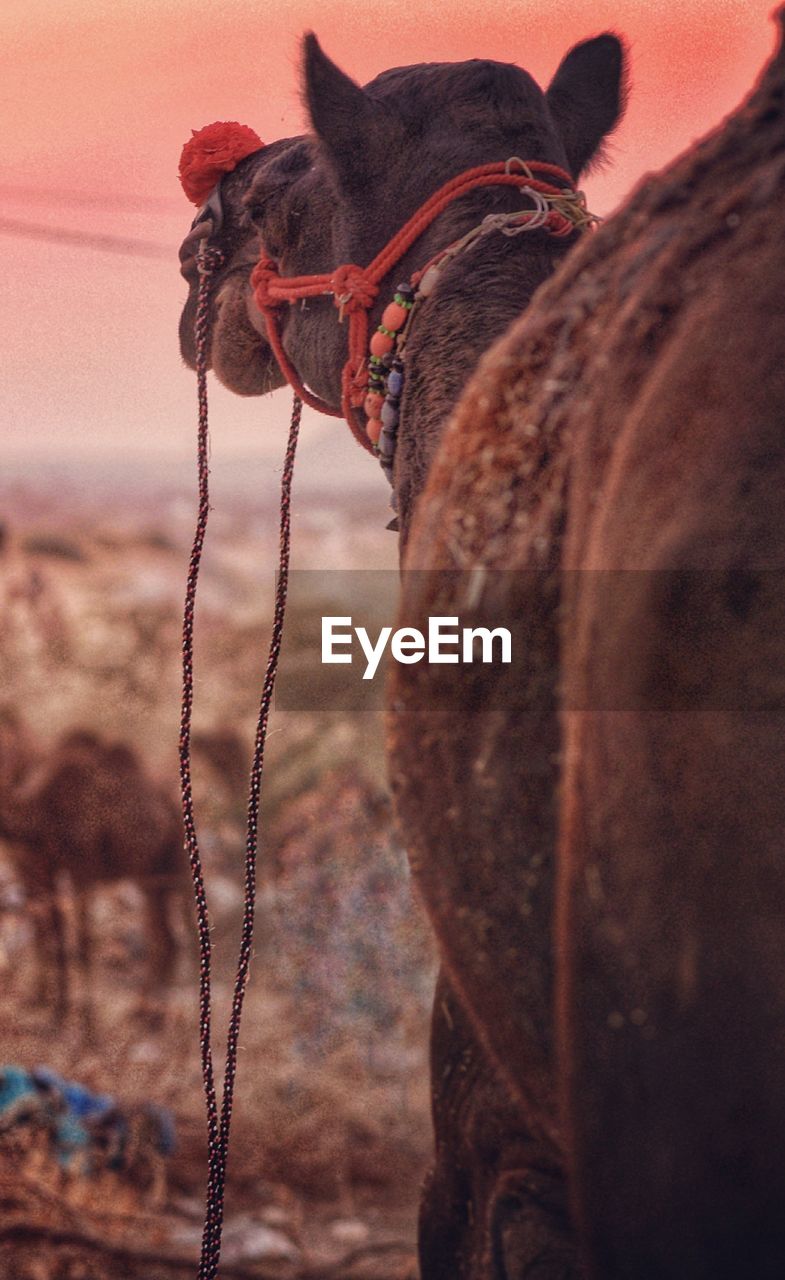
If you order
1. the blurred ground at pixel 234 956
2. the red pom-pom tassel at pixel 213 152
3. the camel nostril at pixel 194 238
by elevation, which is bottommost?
the blurred ground at pixel 234 956

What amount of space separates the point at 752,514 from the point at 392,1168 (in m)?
4.46

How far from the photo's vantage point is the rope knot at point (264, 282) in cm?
175

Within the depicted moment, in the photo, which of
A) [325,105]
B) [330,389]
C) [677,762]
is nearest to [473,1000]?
[677,762]

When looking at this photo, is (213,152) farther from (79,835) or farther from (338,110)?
(79,835)

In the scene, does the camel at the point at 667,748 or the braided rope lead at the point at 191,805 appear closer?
the camel at the point at 667,748

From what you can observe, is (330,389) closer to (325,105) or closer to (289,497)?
(289,497)

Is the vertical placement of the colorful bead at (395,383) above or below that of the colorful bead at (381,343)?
below

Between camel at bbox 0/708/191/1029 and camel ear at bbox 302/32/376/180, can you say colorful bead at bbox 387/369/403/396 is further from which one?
camel at bbox 0/708/191/1029

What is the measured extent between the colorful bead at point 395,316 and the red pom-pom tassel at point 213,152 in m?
0.53

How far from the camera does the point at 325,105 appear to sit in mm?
1553

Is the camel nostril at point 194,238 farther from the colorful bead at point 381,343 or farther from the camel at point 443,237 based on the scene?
the colorful bead at point 381,343

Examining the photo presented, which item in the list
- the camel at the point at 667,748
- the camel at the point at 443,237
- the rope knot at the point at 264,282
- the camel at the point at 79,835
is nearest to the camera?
the camel at the point at 667,748

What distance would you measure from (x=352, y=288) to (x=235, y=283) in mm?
379

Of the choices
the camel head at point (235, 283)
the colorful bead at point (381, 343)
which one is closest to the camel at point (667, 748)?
the colorful bead at point (381, 343)
